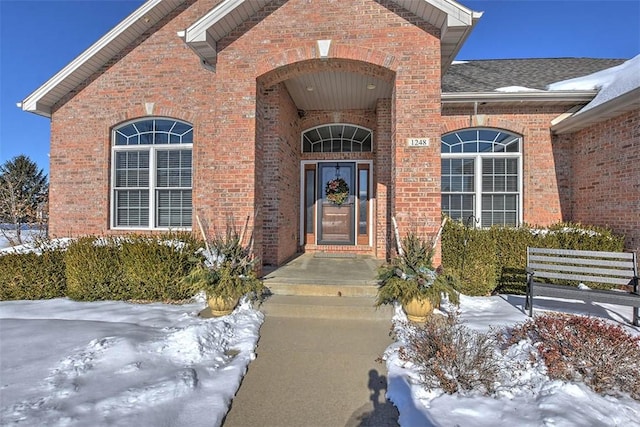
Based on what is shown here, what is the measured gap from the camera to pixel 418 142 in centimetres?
474

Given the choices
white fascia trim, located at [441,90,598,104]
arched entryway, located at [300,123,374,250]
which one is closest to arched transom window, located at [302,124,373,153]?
arched entryway, located at [300,123,374,250]

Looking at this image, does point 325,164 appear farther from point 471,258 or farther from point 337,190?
point 471,258

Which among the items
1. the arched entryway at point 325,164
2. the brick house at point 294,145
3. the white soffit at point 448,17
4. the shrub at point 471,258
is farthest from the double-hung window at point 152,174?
the shrub at point 471,258

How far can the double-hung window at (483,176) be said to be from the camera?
24.1 ft

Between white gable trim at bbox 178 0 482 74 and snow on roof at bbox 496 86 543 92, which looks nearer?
white gable trim at bbox 178 0 482 74

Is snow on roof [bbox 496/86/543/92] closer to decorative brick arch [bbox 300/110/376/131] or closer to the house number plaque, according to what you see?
decorative brick arch [bbox 300/110/376/131]

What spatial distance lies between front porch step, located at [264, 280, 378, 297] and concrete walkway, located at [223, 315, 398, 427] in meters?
0.64

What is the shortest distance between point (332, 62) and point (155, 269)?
4.53 meters

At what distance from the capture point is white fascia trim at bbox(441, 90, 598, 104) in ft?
21.9

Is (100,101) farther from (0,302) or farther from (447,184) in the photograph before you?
(447,184)

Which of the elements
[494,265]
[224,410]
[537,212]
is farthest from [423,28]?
[224,410]

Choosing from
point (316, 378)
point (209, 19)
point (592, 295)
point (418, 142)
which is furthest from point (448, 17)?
point (316, 378)

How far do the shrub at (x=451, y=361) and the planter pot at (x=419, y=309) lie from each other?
0.69m

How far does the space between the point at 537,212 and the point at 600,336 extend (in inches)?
203
